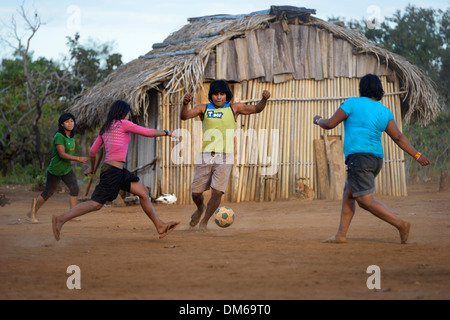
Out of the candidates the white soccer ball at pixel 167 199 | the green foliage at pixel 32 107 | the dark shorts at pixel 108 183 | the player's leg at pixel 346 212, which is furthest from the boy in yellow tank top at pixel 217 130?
the green foliage at pixel 32 107

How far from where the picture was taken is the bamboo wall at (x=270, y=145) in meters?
13.9

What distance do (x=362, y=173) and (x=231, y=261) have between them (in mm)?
1830

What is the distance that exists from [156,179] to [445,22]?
20528mm

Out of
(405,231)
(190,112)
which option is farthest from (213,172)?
(405,231)

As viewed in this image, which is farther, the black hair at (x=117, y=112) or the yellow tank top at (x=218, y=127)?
the yellow tank top at (x=218, y=127)

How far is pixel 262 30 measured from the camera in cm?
1456

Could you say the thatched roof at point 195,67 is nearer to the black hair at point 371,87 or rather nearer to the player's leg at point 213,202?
the player's leg at point 213,202

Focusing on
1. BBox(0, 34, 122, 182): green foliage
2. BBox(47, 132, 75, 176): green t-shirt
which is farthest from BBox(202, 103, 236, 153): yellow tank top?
BBox(0, 34, 122, 182): green foliage

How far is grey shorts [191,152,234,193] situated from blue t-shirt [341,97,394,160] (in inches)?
Answer: 73.6

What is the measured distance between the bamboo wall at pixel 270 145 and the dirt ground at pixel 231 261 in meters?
3.57

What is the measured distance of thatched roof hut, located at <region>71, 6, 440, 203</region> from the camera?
45.6 feet

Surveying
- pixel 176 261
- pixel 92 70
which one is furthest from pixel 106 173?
pixel 92 70

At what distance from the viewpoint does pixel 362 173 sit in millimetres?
6816

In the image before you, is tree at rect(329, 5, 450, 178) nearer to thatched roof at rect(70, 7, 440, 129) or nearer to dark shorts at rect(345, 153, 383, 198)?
thatched roof at rect(70, 7, 440, 129)
